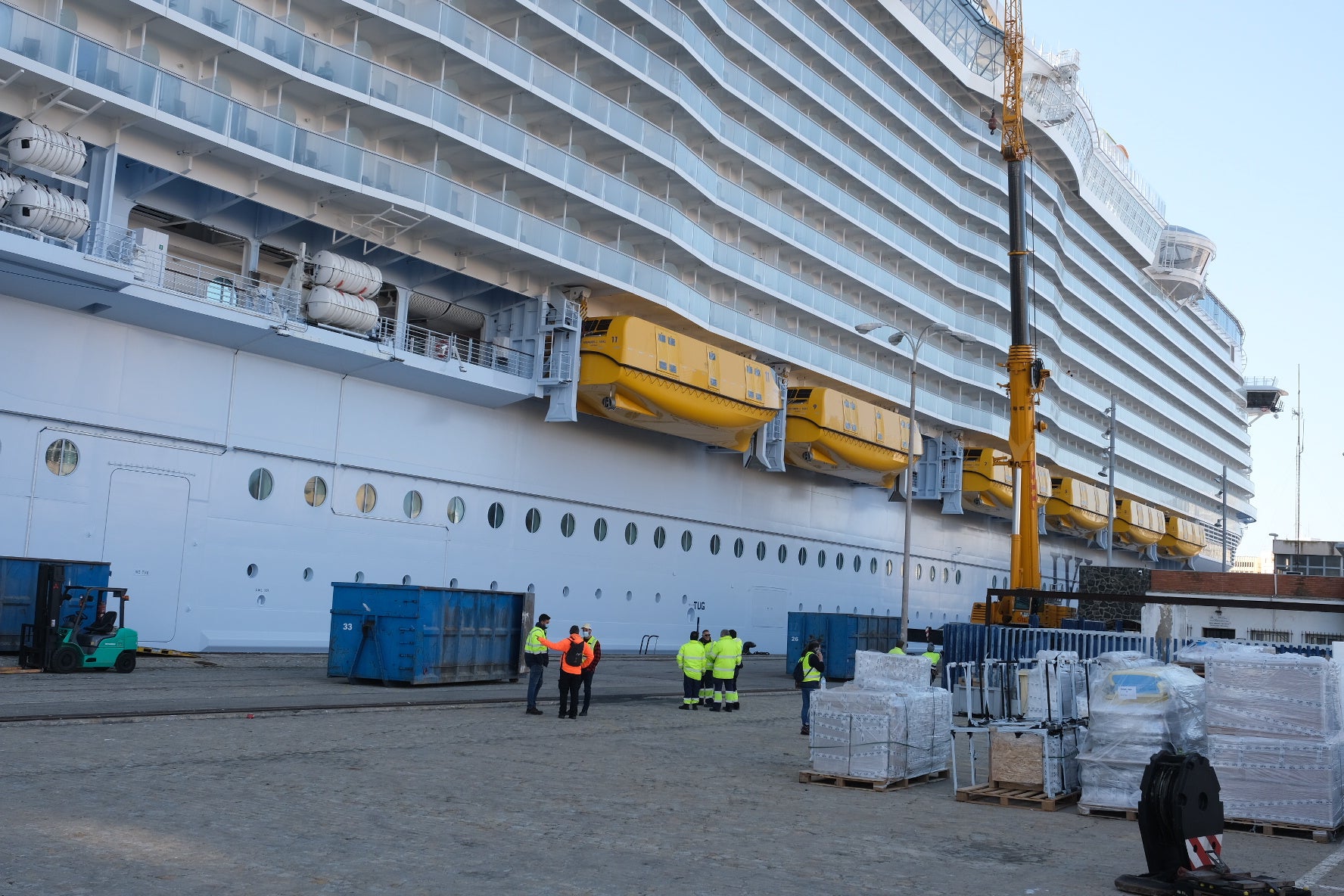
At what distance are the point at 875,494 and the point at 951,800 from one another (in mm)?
30990

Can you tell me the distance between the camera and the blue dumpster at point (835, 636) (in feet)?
93.4

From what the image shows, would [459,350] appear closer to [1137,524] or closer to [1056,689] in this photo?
[1056,689]

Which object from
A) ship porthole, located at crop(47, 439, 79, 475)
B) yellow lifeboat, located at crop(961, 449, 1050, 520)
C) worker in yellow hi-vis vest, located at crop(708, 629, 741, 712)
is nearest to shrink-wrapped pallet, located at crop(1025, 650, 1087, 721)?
worker in yellow hi-vis vest, located at crop(708, 629, 741, 712)

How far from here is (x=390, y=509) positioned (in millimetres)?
24219

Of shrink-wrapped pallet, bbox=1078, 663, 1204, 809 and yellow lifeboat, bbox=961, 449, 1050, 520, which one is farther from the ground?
yellow lifeboat, bbox=961, 449, 1050, 520

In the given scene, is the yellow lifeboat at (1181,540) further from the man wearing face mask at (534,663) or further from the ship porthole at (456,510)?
the man wearing face mask at (534,663)

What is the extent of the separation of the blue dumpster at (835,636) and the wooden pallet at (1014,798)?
16.3 metres

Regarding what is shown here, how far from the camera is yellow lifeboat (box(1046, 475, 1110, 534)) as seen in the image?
51844 millimetres

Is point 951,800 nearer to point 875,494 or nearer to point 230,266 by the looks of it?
point 230,266

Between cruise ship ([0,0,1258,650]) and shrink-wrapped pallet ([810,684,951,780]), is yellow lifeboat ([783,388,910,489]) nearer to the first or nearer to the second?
cruise ship ([0,0,1258,650])

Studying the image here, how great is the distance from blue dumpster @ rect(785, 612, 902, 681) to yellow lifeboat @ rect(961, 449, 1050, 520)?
630 inches

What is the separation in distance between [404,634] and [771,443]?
16293 mm

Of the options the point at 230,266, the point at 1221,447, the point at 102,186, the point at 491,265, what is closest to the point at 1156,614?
the point at 491,265

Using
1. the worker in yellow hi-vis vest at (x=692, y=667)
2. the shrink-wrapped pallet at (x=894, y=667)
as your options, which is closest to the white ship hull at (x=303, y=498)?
the worker in yellow hi-vis vest at (x=692, y=667)
